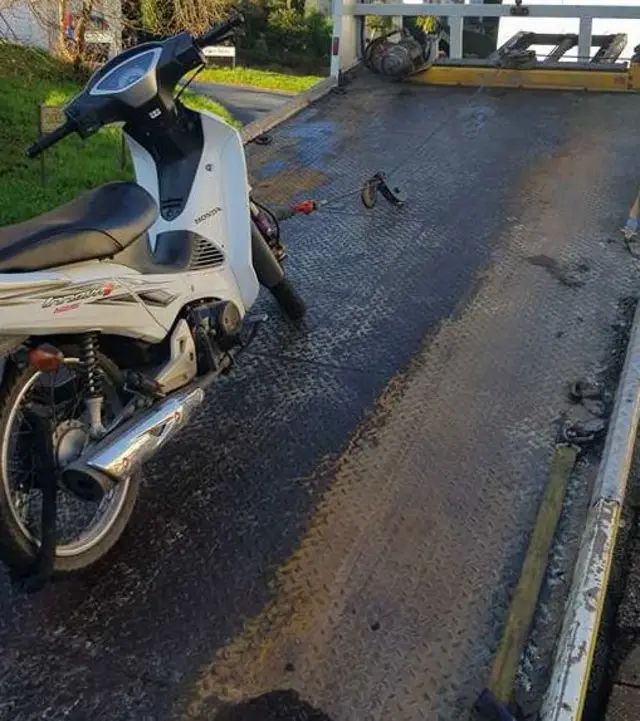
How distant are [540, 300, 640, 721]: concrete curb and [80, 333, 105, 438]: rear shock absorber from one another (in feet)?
4.26

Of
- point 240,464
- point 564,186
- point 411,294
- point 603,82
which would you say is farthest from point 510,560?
point 603,82

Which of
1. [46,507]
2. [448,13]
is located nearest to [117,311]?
[46,507]

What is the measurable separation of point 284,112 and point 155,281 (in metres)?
4.47

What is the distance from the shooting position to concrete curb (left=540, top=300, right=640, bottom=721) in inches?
85.0

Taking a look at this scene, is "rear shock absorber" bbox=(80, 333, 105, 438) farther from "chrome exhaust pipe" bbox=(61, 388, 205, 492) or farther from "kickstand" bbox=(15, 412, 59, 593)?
"kickstand" bbox=(15, 412, 59, 593)

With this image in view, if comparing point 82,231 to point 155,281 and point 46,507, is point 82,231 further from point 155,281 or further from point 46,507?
point 46,507

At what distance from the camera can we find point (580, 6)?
7801 mm

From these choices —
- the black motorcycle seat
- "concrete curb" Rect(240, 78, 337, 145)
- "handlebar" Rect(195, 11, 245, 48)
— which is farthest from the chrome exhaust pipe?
"concrete curb" Rect(240, 78, 337, 145)

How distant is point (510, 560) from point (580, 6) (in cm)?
630

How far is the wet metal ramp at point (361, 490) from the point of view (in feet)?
7.82

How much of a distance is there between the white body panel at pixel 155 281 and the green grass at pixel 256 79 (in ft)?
58.0

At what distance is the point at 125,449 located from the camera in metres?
2.53

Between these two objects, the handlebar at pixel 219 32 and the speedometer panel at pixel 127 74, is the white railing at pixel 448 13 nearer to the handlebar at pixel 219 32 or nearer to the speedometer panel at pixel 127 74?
the handlebar at pixel 219 32

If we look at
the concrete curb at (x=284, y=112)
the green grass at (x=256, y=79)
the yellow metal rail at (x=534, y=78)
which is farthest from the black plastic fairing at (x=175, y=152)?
the green grass at (x=256, y=79)
